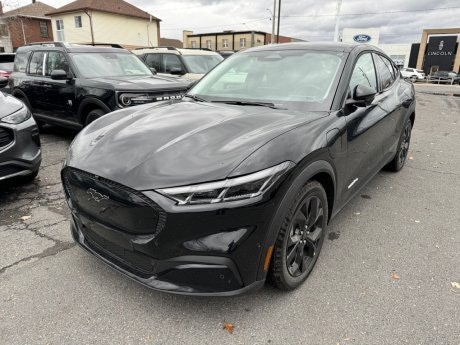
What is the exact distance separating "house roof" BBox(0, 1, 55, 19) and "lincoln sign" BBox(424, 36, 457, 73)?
171 feet

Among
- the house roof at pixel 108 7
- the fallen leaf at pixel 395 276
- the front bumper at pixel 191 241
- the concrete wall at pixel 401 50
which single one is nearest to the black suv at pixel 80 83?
the front bumper at pixel 191 241

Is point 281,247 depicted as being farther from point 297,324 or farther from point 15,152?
point 15,152

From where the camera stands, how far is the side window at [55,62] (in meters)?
6.44

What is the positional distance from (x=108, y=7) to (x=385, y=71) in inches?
1550

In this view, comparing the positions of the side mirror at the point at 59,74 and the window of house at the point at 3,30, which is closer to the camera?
the side mirror at the point at 59,74

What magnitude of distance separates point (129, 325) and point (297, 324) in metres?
1.06

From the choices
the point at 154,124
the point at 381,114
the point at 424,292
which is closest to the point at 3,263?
the point at 154,124

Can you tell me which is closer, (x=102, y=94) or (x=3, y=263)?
(x=3, y=263)

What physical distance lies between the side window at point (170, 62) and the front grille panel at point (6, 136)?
21.1 ft

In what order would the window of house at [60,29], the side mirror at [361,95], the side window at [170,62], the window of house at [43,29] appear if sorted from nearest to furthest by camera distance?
the side mirror at [361,95]
the side window at [170,62]
the window of house at [60,29]
the window of house at [43,29]

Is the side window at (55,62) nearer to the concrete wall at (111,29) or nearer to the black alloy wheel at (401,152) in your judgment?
the black alloy wheel at (401,152)

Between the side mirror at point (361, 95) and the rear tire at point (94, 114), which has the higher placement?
the side mirror at point (361, 95)

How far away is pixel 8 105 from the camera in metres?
4.19

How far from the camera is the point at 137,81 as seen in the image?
6098 millimetres
